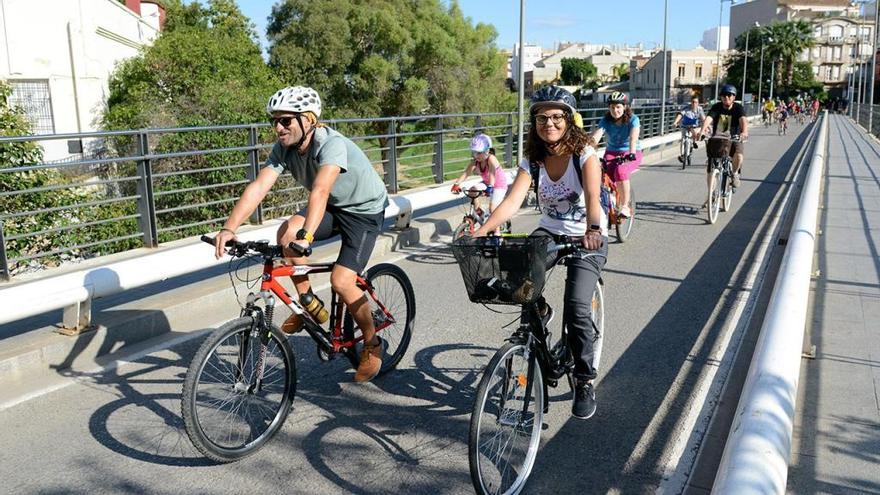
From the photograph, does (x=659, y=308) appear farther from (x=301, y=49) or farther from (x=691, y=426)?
(x=301, y=49)

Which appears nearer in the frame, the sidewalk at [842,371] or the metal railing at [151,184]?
the sidewalk at [842,371]

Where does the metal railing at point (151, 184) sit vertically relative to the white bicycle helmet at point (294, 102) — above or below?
below

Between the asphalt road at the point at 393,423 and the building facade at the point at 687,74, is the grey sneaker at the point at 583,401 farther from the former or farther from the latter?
the building facade at the point at 687,74

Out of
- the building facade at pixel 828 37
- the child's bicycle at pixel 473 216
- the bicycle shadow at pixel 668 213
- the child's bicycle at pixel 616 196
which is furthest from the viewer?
the building facade at pixel 828 37

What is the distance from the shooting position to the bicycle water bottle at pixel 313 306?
4.66 meters

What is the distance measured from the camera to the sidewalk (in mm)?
3820

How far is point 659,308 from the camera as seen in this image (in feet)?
23.5

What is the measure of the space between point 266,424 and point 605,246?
208cm

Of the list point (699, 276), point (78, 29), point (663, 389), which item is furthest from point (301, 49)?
point (663, 389)

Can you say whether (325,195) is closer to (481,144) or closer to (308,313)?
(308,313)

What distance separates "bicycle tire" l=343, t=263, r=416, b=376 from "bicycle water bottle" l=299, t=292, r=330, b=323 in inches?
22.2

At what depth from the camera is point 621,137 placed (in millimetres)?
10531

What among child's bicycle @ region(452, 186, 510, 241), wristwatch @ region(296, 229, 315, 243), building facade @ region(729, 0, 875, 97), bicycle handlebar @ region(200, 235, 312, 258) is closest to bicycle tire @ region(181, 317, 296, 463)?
bicycle handlebar @ region(200, 235, 312, 258)

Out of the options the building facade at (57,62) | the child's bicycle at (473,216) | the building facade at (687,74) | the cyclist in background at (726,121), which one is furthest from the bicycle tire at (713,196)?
the building facade at (687,74)
